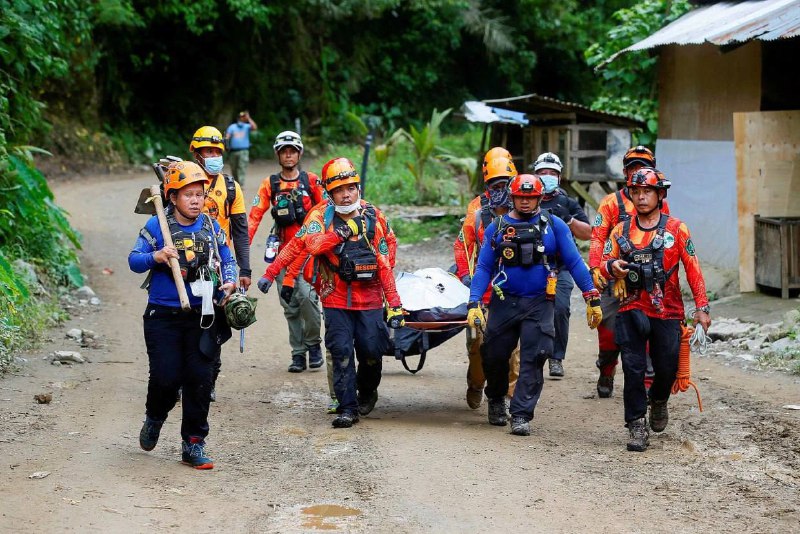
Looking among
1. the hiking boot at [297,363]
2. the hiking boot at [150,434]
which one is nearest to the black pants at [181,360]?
the hiking boot at [150,434]

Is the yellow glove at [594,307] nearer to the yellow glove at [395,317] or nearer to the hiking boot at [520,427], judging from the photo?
the hiking boot at [520,427]

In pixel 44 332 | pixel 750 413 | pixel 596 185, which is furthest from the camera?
pixel 596 185

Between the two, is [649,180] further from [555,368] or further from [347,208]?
[555,368]

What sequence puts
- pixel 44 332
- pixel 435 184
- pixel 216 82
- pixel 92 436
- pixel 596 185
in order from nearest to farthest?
pixel 92 436
pixel 44 332
pixel 596 185
pixel 435 184
pixel 216 82

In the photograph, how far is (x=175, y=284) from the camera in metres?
6.88

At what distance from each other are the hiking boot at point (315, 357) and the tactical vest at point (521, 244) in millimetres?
3146

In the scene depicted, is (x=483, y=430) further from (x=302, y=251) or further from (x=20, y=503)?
(x=20, y=503)

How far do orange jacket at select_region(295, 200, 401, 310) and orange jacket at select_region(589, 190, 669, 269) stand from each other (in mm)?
1575

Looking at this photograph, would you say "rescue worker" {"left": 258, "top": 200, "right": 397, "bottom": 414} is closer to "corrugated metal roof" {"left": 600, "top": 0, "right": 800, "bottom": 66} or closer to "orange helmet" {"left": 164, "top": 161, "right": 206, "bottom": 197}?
"orange helmet" {"left": 164, "top": 161, "right": 206, "bottom": 197}

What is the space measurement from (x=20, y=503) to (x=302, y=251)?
2.91 meters

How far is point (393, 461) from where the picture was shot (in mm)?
7262

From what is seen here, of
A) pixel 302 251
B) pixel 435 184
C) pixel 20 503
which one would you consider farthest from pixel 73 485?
pixel 435 184

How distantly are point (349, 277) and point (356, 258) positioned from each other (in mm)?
148

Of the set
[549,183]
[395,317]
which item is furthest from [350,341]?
[549,183]
